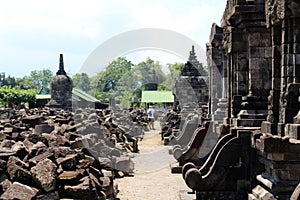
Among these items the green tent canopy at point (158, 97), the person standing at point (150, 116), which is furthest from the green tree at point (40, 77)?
the person standing at point (150, 116)

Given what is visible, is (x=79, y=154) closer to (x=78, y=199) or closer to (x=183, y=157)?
(x=78, y=199)

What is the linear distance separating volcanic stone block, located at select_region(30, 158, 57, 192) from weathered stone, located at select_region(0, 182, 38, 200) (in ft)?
1.01

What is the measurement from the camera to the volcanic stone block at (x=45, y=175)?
23.2ft

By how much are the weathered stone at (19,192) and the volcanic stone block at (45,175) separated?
0.31 meters

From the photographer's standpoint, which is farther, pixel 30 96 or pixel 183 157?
pixel 30 96

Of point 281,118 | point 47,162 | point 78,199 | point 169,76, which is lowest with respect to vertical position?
point 78,199

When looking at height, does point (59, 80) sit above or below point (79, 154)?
above

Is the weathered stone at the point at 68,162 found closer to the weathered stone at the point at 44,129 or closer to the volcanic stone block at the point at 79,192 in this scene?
the volcanic stone block at the point at 79,192

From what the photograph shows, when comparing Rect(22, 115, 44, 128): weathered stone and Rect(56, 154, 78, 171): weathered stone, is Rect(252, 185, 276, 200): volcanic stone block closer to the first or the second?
Rect(56, 154, 78, 171): weathered stone

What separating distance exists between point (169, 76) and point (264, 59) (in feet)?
319

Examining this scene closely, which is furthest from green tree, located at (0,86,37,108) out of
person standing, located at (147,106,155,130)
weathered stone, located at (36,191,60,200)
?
weathered stone, located at (36,191,60,200)

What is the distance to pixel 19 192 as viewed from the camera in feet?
21.1

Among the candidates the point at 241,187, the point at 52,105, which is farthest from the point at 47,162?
the point at 52,105

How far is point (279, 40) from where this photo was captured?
250 inches
